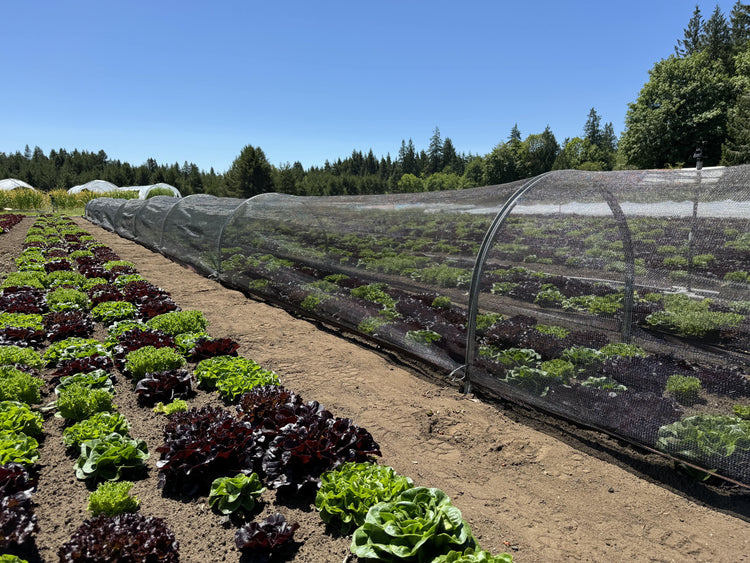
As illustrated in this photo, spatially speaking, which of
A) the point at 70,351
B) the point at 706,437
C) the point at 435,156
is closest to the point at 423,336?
the point at 706,437

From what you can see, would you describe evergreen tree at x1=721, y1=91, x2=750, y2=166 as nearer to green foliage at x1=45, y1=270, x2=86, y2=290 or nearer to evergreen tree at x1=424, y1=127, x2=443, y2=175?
green foliage at x1=45, y1=270, x2=86, y2=290

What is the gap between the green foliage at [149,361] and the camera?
4473mm

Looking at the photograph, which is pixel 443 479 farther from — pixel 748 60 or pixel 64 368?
pixel 748 60

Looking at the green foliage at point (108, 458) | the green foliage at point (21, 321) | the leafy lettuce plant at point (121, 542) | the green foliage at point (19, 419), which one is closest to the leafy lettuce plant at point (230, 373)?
→ the green foliage at point (108, 458)

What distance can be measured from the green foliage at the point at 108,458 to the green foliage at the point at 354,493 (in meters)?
1.45

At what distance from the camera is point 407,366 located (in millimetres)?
5320

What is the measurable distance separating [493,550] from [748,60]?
144 feet

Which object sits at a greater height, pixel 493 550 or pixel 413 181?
pixel 413 181

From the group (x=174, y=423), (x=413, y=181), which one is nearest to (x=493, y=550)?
(x=174, y=423)

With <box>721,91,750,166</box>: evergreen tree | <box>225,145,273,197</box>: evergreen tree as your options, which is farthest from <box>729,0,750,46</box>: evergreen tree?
<box>225,145,273,197</box>: evergreen tree

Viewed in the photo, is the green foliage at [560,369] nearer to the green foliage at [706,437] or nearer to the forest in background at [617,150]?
the green foliage at [706,437]

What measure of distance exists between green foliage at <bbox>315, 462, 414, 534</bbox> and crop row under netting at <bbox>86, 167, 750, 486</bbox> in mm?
1857

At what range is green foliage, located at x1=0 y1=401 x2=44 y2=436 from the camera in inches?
127

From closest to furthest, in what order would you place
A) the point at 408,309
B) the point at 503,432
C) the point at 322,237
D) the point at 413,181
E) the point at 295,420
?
the point at 295,420, the point at 503,432, the point at 408,309, the point at 322,237, the point at 413,181
